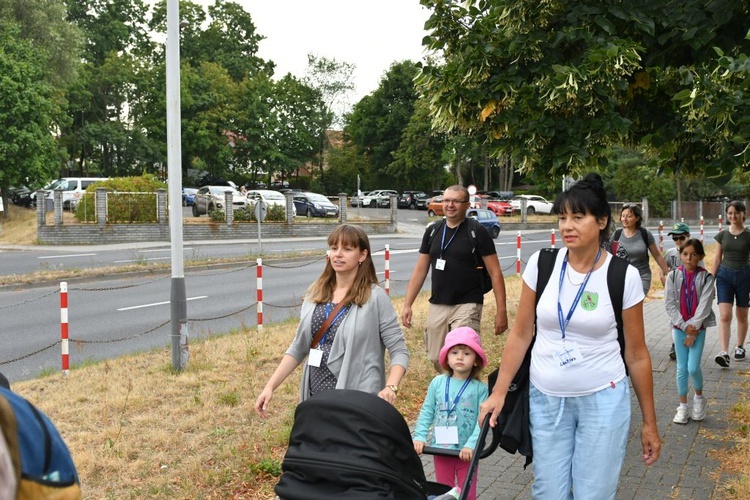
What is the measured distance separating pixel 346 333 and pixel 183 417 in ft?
11.0

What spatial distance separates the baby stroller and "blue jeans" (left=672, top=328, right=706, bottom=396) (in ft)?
15.6

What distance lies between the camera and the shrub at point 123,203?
111ft

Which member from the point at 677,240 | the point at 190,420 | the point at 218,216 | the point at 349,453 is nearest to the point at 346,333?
the point at 349,453

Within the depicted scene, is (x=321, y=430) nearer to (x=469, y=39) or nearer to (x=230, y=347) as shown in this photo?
(x=469, y=39)

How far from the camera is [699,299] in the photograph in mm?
6906

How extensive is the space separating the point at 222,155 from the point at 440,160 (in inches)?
750

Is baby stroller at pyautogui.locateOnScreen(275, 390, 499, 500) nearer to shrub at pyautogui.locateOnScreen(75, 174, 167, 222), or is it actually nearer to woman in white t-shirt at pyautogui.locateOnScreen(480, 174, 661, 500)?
woman in white t-shirt at pyautogui.locateOnScreen(480, 174, 661, 500)

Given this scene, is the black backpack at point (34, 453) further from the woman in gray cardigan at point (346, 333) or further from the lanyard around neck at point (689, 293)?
the lanyard around neck at point (689, 293)

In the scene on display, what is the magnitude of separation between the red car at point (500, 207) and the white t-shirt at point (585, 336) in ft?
166

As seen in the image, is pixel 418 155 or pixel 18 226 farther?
pixel 418 155

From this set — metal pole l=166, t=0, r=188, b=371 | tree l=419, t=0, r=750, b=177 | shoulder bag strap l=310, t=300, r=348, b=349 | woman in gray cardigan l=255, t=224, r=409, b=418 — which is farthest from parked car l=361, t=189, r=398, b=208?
shoulder bag strap l=310, t=300, r=348, b=349

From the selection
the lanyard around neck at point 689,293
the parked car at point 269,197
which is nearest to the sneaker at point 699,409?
the lanyard around neck at point 689,293

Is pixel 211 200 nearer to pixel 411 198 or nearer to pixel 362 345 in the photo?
pixel 411 198

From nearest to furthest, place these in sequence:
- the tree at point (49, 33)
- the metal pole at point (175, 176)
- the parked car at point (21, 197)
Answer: the metal pole at point (175, 176)
the tree at point (49, 33)
the parked car at point (21, 197)
